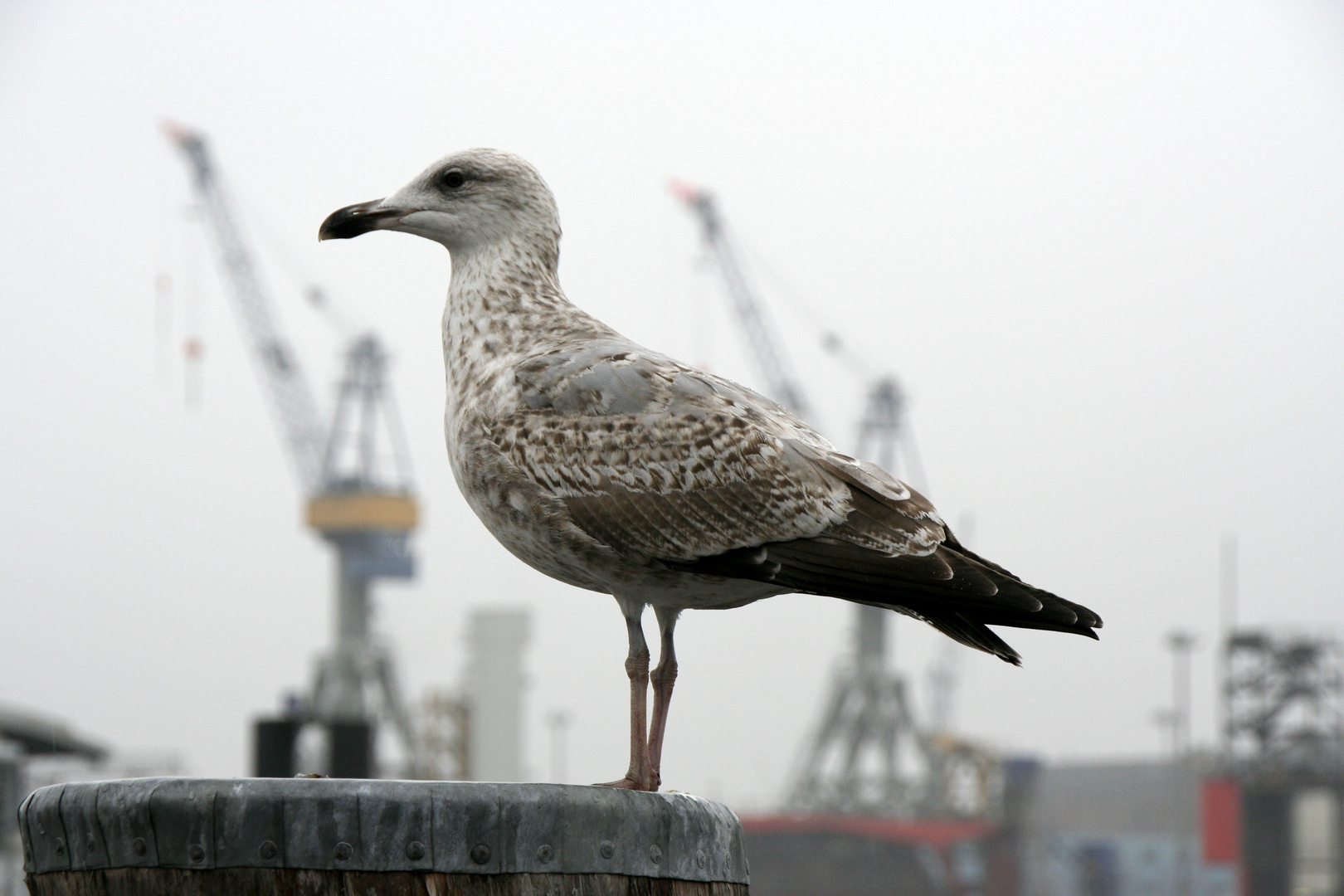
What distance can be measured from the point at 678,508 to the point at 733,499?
0.17m

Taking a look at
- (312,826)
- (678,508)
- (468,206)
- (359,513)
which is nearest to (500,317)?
(468,206)

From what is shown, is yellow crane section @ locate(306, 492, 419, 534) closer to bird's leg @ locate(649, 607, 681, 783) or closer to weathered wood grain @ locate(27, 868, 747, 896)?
bird's leg @ locate(649, 607, 681, 783)

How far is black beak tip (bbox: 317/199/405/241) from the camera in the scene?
5.46m

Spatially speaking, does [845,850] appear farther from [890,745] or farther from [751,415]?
[751,415]

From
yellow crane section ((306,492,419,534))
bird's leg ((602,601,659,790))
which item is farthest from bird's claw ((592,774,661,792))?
yellow crane section ((306,492,419,534))

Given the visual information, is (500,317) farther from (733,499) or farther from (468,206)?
(733,499)

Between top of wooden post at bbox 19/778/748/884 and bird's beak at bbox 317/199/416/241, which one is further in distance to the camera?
bird's beak at bbox 317/199/416/241

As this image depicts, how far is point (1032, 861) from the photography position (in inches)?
3816

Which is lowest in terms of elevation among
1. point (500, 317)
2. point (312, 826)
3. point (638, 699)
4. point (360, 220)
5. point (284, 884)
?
point (284, 884)

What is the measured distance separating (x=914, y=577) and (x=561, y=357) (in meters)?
1.28

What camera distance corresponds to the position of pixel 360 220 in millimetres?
5492

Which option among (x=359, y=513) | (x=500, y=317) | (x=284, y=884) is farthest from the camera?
(x=359, y=513)

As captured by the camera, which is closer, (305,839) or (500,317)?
(305,839)

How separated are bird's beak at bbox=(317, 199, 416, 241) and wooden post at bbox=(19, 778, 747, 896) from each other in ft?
8.28
